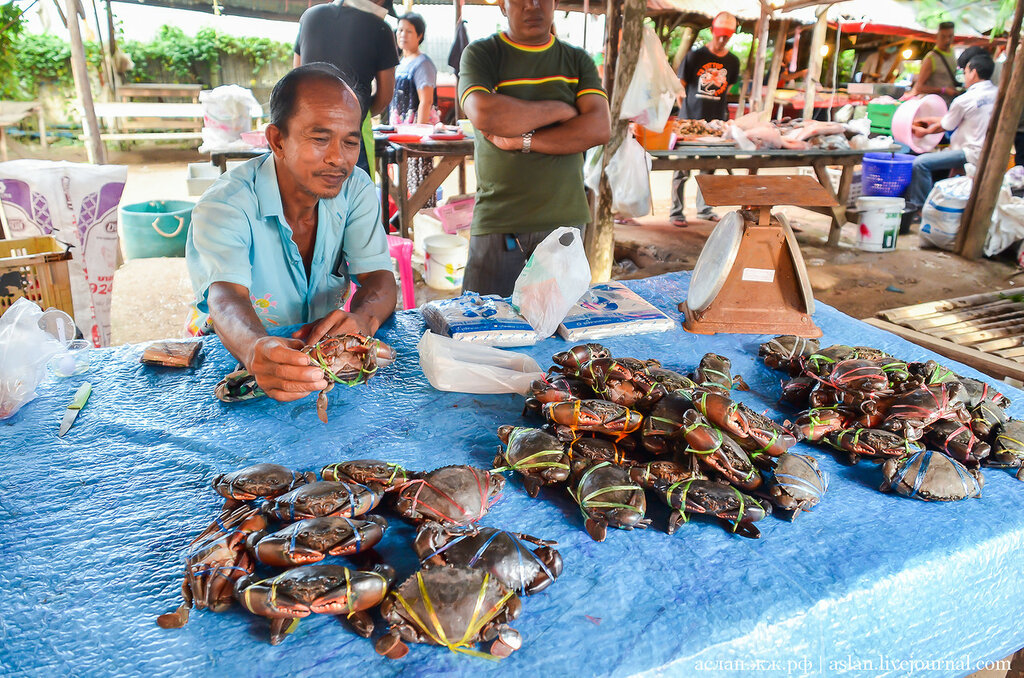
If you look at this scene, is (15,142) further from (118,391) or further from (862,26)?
→ (862,26)

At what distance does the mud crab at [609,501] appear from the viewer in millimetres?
1221

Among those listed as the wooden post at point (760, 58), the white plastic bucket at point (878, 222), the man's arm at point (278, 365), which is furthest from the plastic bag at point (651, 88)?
the wooden post at point (760, 58)

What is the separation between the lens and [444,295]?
207 inches

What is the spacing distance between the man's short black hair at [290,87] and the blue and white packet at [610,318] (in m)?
1.05

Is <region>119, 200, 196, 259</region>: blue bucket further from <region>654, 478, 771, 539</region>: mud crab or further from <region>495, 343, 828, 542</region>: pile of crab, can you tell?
<region>654, 478, 771, 539</region>: mud crab

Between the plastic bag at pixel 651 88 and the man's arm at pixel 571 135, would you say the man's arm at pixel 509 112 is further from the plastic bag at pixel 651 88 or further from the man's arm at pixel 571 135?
the plastic bag at pixel 651 88

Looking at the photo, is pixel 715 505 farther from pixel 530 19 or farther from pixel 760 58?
pixel 760 58

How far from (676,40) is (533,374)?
17576mm

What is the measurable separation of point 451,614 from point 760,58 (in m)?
9.69

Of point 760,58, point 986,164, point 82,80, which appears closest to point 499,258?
point 82,80

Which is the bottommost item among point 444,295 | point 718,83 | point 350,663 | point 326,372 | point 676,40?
point 444,295

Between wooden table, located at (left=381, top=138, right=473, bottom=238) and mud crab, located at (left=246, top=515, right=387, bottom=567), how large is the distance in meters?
4.42

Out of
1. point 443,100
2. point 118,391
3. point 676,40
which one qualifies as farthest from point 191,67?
point 118,391

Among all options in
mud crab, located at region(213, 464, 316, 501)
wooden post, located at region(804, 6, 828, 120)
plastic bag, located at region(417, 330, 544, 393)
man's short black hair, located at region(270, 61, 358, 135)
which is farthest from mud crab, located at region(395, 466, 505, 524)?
wooden post, located at region(804, 6, 828, 120)
